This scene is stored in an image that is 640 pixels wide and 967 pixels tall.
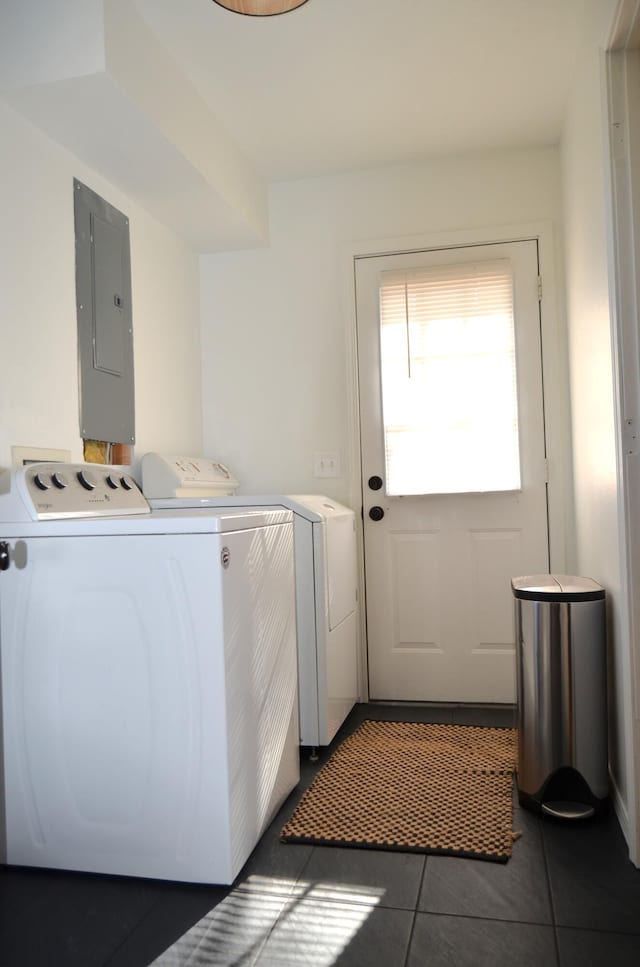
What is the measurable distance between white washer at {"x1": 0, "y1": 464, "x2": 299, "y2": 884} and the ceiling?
1.59 metres

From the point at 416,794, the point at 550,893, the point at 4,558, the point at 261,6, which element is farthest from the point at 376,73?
the point at 550,893

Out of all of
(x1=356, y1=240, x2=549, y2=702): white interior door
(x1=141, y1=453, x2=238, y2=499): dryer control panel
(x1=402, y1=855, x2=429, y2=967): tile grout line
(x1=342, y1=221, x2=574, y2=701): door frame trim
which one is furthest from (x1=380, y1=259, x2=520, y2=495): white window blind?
(x1=402, y1=855, x2=429, y2=967): tile grout line

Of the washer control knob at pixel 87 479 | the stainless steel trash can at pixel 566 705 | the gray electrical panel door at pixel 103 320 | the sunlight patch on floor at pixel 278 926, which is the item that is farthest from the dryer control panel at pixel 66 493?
the stainless steel trash can at pixel 566 705

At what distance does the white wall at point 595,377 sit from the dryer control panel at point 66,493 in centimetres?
148

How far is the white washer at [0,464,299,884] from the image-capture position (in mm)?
1688

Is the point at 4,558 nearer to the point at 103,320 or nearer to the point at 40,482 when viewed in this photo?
the point at 40,482

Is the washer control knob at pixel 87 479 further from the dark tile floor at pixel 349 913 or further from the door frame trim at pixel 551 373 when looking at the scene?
the door frame trim at pixel 551 373

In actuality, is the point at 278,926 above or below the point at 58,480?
below

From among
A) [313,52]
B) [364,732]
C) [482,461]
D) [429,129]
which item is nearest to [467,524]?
[482,461]

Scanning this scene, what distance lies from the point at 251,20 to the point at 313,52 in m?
0.28

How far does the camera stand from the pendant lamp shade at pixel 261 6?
189cm

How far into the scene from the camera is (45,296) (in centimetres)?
223

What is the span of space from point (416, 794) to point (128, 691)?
102 centimetres

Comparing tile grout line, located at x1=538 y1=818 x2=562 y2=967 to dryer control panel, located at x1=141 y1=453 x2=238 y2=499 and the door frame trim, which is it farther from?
dryer control panel, located at x1=141 y1=453 x2=238 y2=499
